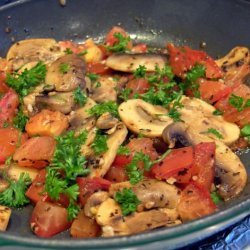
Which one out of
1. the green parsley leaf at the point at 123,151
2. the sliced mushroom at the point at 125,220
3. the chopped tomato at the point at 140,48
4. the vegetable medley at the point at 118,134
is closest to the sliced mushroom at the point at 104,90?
the vegetable medley at the point at 118,134

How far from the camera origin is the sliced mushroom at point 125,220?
2.15 metres

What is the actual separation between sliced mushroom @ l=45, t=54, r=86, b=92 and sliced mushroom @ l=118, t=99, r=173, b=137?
13.2 inches

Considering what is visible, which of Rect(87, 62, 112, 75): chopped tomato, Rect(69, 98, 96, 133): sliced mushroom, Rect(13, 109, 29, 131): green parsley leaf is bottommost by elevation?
Rect(13, 109, 29, 131): green parsley leaf

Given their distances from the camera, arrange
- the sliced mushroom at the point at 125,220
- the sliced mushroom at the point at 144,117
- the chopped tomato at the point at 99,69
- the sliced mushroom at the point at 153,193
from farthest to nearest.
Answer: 1. the chopped tomato at the point at 99,69
2. the sliced mushroom at the point at 144,117
3. the sliced mushroom at the point at 153,193
4. the sliced mushroom at the point at 125,220

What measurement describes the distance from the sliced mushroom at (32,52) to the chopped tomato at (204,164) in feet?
4.56

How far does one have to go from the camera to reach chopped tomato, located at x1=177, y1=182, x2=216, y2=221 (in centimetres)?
228

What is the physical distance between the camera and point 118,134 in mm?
2600

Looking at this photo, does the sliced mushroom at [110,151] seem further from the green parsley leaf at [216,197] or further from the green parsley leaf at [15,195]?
the green parsley leaf at [216,197]

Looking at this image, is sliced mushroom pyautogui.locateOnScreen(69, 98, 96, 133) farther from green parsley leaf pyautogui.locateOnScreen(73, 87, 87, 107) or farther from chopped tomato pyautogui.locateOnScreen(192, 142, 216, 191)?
chopped tomato pyautogui.locateOnScreen(192, 142, 216, 191)

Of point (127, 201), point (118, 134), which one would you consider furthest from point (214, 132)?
point (127, 201)

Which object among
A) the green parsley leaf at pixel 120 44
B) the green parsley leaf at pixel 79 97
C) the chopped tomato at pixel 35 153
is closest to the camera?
the chopped tomato at pixel 35 153

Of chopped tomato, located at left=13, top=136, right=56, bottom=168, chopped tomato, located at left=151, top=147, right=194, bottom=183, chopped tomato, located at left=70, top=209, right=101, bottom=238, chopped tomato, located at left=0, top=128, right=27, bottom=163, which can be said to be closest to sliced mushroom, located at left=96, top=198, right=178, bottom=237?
chopped tomato, located at left=70, top=209, right=101, bottom=238

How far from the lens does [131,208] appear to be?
2203mm

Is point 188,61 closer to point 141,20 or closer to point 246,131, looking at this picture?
point 246,131
